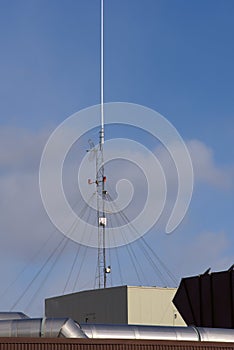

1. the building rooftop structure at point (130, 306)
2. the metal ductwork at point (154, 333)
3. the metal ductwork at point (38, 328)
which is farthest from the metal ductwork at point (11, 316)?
the building rooftop structure at point (130, 306)

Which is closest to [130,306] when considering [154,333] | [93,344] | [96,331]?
[154,333]

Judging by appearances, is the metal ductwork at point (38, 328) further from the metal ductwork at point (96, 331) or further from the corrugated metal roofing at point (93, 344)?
the corrugated metal roofing at point (93, 344)

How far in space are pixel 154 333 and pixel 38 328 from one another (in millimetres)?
4473

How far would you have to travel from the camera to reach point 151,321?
5559 centimetres

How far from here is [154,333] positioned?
27.0 metres

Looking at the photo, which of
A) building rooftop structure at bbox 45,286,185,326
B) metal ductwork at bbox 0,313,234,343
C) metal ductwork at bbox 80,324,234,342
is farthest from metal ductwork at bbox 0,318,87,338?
building rooftop structure at bbox 45,286,185,326

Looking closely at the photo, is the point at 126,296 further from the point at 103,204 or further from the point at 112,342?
the point at 112,342

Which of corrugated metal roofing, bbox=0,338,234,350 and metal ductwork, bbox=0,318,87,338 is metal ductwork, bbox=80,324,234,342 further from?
metal ductwork, bbox=0,318,87,338

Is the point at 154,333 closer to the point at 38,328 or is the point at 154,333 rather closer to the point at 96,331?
the point at 96,331

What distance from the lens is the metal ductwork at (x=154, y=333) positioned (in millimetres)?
26438

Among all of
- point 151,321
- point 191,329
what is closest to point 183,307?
point 191,329

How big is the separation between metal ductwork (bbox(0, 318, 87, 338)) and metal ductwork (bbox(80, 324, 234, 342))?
1.14m

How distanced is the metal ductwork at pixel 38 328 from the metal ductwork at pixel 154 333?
114cm

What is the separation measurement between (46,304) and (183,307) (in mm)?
31517
